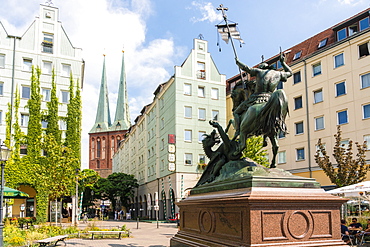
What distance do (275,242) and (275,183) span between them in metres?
1.25

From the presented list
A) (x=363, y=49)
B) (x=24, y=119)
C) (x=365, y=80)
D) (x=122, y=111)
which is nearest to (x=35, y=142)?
(x=24, y=119)

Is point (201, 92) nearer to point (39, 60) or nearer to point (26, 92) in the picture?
point (39, 60)

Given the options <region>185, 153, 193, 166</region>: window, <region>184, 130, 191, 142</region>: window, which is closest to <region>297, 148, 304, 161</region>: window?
<region>185, 153, 193, 166</region>: window

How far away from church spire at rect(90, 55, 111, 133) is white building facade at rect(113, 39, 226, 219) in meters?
60.8

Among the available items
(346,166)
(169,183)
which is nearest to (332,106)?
(346,166)

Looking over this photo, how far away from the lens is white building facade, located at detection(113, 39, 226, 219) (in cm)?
4406

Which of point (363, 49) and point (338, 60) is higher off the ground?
point (363, 49)

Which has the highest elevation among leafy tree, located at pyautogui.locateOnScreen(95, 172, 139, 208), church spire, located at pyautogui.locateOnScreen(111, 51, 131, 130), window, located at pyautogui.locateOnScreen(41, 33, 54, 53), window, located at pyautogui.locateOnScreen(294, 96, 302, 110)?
church spire, located at pyautogui.locateOnScreen(111, 51, 131, 130)

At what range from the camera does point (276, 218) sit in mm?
7828

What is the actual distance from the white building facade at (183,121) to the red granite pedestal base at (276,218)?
3261 centimetres

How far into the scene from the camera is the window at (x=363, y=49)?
32316mm

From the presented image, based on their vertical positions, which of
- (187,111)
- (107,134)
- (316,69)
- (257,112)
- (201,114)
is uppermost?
(107,134)

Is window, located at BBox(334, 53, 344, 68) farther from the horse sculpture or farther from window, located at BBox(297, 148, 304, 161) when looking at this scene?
the horse sculpture

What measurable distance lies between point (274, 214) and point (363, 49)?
29.0m
